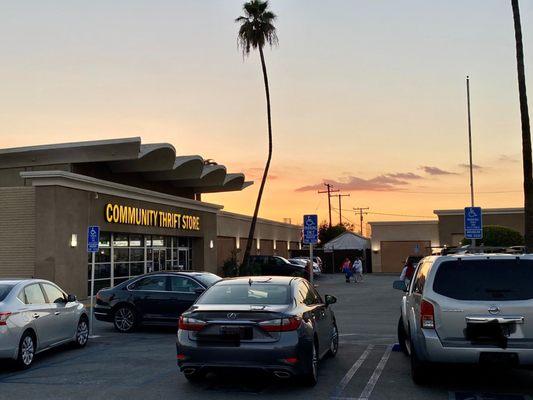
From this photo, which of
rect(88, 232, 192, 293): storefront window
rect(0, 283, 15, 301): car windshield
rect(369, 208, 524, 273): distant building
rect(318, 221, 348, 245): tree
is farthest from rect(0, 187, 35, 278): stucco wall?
rect(318, 221, 348, 245): tree

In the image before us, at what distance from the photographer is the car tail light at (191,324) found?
7828 millimetres

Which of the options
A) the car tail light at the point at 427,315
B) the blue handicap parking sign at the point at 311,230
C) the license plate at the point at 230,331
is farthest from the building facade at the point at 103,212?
the car tail light at the point at 427,315

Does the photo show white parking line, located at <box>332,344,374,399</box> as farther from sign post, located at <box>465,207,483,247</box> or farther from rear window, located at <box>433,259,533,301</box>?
sign post, located at <box>465,207,483,247</box>

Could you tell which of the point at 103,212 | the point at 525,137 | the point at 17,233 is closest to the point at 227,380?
the point at 525,137

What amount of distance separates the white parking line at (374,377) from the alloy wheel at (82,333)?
19.8 ft

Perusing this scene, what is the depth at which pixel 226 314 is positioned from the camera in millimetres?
7816

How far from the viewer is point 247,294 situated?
861cm

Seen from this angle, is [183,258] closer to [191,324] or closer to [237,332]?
[191,324]

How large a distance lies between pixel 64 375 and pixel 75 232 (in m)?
15.3

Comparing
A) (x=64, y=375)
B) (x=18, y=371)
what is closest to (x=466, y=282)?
(x=64, y=375)

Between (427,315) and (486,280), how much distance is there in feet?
2.87

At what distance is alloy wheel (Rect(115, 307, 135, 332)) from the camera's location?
572 inches

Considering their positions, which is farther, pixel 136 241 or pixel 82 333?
pixel 136 241

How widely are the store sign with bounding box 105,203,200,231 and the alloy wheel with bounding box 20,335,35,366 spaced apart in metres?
16.3
